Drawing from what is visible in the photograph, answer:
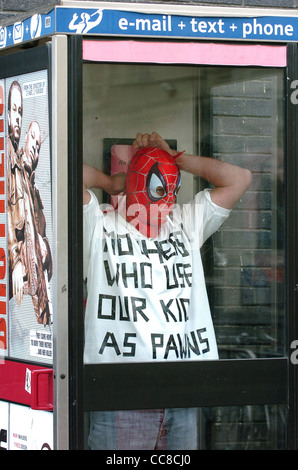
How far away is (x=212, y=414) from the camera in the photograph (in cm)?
301

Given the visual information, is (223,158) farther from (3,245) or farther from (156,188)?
(3,245)

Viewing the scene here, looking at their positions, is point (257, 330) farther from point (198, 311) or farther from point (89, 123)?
point (89, 123)

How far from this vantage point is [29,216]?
278cm

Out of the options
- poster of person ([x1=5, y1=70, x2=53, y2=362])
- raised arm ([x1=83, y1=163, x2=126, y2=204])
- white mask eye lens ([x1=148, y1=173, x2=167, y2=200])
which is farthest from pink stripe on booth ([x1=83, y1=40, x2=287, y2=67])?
white mask eye lens ([x1=148, y1=173, x2=167, y2=200])

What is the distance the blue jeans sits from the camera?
2.77 metres

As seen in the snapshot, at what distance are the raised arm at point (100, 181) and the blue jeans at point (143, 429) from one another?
31.5 inches

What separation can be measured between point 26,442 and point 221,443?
877 mm

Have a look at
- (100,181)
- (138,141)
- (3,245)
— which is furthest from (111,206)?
(3,245)

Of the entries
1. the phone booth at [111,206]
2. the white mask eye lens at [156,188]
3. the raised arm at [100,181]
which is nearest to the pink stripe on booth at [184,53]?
the phone booth at [111,206]

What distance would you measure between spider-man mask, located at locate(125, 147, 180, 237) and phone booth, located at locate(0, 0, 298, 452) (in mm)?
63

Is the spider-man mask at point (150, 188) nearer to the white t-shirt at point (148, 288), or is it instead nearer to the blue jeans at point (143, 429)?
the white t-shirt at point (148, 288)

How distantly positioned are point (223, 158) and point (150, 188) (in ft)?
1.02

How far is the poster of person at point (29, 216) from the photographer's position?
106 inches

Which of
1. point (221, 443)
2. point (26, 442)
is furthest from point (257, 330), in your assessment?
point (26, 442)
